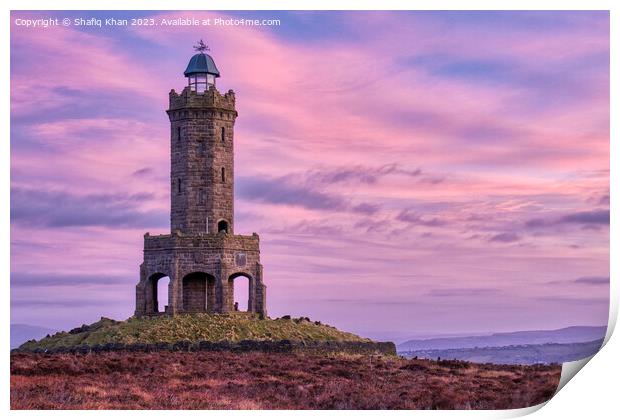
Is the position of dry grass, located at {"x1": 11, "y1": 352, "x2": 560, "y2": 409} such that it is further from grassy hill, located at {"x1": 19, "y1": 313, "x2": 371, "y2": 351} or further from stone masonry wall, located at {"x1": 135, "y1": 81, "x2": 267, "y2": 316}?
stone masonry wall, located at {"x1": 135, "y1": 81, "x2": 267, "y2": 316}

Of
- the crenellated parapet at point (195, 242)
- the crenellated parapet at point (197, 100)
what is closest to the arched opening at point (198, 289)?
the crenellated parapet at point (195, 242)

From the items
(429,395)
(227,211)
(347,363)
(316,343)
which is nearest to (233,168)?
(227,211)

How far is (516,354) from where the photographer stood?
5966 centimetres

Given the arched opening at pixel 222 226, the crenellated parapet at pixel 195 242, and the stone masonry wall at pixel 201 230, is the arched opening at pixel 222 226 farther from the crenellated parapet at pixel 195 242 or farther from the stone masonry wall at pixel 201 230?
the crenellated parapet at pixel 195 242

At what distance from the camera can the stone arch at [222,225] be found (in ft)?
232

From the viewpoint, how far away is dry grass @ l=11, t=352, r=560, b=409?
1801 inches

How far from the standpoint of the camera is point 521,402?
152 ft

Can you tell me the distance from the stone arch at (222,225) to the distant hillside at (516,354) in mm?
10940

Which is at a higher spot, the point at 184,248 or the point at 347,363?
the point at 184,248

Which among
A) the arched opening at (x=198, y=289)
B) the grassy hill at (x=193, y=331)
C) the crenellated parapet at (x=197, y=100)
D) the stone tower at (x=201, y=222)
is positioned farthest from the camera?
the crenellated parapet at (x=197, y=100)

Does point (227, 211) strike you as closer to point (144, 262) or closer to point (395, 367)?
point (144, 262)

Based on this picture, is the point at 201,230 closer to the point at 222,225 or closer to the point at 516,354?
the point at 222,225
